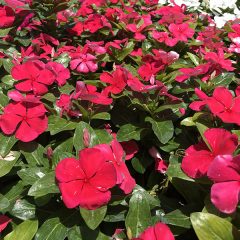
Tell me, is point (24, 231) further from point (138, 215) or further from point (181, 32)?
point (181, 32)

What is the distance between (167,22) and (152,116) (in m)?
1.11

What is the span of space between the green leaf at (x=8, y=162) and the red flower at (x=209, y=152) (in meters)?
0.61

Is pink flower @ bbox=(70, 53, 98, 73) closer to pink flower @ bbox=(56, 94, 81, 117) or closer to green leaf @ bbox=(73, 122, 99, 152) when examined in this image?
pink flower @ bbox=(56, 94, 81, 117)

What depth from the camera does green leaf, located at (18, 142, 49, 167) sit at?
143 cm

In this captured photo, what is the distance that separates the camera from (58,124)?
1506 millimetres

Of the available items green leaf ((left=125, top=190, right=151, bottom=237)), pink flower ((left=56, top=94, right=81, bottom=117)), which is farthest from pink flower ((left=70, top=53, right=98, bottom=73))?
green leaf ((left=125, top=190, right=151, bottom=237))

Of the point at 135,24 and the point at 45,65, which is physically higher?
the point at 45,65

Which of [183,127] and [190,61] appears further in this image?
[190,61]

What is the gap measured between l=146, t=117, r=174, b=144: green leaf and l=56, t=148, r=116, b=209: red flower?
1.38 feet

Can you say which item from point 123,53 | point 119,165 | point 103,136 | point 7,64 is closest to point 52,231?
point 119,165

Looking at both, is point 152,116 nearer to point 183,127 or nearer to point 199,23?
point 183,127

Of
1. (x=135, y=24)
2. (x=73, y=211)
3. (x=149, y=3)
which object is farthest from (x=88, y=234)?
(x=149, y=3)

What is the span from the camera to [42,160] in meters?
1.43

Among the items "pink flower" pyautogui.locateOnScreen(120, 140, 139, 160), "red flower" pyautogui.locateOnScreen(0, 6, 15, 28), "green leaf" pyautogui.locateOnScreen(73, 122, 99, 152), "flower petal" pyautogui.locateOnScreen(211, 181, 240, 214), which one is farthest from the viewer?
"red flower" pyautogui.locateOnScreen(0, 6, 15, 28)
